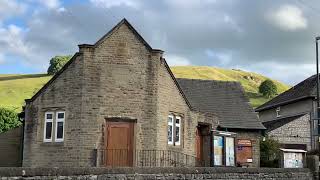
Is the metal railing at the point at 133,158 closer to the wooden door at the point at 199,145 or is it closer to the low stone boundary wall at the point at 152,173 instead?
the wooden door at the point at 199,145

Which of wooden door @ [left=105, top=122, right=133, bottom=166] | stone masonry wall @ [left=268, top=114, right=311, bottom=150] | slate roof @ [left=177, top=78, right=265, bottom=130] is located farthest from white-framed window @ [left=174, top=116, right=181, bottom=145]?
stone masonry wall @ [left=268, top=114, right=311, bottom=150]


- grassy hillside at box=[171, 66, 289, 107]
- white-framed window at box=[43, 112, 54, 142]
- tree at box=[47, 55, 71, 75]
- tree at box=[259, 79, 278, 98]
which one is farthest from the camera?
grassy hillside at box=[171, 66, 289, 107]

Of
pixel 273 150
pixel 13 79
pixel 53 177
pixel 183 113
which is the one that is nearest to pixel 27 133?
pixel 183 113

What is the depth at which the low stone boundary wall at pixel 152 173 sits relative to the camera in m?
14.5

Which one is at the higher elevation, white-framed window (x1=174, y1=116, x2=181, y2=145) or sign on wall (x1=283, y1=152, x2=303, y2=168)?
white-framed window (x1=174, y1=116, x2=181, y2=145)

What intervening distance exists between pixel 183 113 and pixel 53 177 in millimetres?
15087

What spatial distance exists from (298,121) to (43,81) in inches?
2232

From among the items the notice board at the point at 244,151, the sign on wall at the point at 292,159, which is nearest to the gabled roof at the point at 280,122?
the notice board at the point at 244,151

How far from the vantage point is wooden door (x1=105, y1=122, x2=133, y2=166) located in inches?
1025

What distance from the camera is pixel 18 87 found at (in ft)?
284

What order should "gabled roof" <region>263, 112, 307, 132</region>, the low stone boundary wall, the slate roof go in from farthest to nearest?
"gabled roof" <region>263, 112, 307, 132</region> → the slate roof → the low stone boundary wall

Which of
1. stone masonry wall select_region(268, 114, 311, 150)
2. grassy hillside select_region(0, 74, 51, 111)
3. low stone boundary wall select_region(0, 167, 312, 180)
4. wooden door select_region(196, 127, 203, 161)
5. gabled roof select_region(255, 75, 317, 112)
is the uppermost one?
grassy hillside select_region(0, 74, 51, 111)

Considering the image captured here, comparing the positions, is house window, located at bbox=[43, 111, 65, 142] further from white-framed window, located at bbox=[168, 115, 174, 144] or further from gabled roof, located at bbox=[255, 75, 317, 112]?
gabled roof, located at bbox=[255, 75, 317, 112]

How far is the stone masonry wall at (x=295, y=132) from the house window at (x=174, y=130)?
67.7 ft
